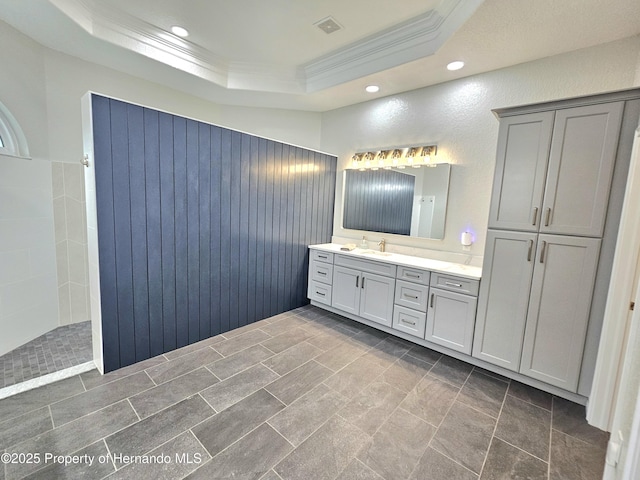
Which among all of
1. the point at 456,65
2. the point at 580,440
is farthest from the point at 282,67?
the point at 580,440

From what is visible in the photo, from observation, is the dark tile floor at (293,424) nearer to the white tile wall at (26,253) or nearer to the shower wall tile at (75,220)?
the white tile wall at (26,253)

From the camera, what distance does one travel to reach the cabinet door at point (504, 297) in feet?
7.26

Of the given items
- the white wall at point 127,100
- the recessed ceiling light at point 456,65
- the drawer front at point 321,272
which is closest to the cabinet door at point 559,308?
the recessed ceiling light at point 456,65

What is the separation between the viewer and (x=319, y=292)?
3.74m

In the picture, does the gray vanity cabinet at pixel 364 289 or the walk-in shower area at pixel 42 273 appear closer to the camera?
the walk-in shower area at pixel 42 273

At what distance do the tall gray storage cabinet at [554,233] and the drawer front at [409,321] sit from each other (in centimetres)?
53

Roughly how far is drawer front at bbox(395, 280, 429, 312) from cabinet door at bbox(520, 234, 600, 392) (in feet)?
2.73

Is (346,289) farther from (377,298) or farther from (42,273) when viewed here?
(42,273)

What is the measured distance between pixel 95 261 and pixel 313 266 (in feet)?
7.70

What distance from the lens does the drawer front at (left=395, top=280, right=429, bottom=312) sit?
276cm

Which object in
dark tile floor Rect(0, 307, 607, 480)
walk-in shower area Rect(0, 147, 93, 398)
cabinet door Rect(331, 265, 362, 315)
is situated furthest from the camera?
cabinet door Rect(331, 265, 362, 315)

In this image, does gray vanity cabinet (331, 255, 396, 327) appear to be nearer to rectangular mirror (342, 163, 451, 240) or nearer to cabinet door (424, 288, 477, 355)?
cabinet door (424, 288, 477, 355)

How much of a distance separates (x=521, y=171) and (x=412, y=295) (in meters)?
1.44

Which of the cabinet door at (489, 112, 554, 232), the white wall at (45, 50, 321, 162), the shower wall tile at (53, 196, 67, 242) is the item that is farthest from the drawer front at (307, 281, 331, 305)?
the shower wall tile at (53, 196, 67, 242)
